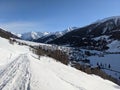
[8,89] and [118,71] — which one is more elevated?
[8,89]

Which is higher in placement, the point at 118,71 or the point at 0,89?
the point at 0,89

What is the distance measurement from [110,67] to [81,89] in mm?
186316

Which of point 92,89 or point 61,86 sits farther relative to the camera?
point 92,89

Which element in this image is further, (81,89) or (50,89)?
(81,89)

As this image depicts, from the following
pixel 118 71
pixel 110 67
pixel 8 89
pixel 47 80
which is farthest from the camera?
pixel 110 67

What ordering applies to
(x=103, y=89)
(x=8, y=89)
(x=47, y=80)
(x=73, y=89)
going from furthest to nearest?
(x=103, y=89) → (x=47, y=80) → (x=73, y=89) → (x=8, y=89)

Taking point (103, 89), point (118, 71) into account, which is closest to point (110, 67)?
point (118, 71)

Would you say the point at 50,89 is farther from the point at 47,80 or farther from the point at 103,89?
the point at 103,89

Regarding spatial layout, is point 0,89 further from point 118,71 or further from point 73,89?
point 118,71

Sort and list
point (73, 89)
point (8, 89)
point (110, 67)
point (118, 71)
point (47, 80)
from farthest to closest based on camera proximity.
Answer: point (110, 67) → point (118, 71) → point (47, 80) → point (73, 89) → point (8, 89)

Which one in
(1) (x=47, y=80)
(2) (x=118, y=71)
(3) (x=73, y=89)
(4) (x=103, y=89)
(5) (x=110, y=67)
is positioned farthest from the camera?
(5) (x=110, y=67)

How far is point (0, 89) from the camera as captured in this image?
15.6m

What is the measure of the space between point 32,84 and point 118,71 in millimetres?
174036

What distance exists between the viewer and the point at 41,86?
16.2 metres
